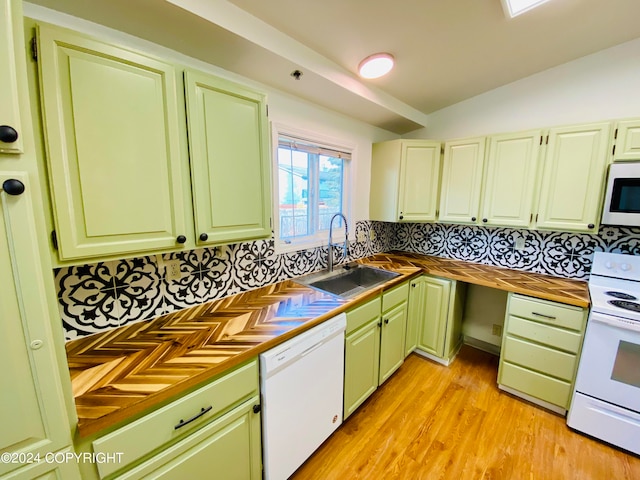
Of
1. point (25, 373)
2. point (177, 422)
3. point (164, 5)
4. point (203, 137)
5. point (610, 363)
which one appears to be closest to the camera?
point (25, 373)

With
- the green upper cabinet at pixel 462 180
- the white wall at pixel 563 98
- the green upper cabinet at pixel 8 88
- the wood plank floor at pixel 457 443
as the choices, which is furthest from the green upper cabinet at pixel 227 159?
the white wall at pixel 563 98

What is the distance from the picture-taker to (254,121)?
135cm

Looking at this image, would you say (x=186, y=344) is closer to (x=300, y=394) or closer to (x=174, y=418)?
(x=174, y=418)

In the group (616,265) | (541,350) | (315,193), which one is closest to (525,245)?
(616,265)

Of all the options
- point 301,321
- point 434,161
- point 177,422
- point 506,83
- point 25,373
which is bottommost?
point 177,422

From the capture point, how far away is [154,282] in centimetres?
136

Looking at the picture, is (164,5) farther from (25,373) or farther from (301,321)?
(301,321)

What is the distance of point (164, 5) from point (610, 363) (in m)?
3.01

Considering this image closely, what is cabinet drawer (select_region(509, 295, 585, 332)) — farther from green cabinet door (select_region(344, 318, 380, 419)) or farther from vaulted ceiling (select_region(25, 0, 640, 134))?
vaulted ceiling (select_region(25, 0, 640, 134))

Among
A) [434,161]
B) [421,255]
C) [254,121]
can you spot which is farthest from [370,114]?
[421,255]

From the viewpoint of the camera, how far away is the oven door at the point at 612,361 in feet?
5.00

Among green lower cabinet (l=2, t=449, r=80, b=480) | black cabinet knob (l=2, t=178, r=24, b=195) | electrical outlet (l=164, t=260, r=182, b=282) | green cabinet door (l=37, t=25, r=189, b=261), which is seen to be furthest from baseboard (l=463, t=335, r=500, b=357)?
black cabinet knob (l=2, t=178, r=24, b=195)

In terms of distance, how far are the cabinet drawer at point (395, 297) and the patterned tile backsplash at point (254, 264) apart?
0.63 m

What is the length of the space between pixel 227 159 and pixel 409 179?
1.85m
